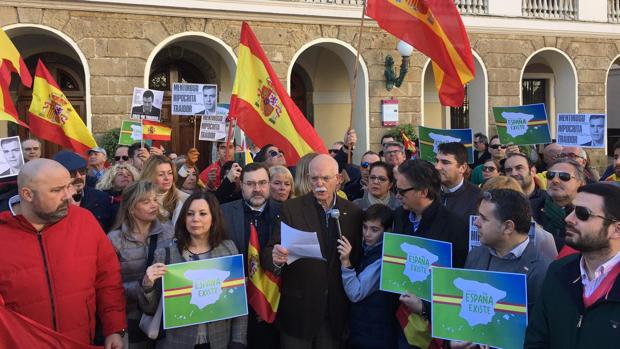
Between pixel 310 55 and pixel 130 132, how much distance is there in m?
8.21

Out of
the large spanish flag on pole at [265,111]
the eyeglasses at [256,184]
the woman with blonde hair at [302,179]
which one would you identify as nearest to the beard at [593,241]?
the eyeglasses at [256,184]

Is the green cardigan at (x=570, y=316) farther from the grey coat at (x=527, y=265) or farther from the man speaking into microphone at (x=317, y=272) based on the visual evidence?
the man speaking into microphone at (x=317, y=272)

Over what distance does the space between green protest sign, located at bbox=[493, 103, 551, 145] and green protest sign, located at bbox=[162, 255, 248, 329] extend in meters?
5.87

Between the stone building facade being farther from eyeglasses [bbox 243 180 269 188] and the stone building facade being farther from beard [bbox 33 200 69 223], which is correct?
beard [bbox 33 200 69 223]

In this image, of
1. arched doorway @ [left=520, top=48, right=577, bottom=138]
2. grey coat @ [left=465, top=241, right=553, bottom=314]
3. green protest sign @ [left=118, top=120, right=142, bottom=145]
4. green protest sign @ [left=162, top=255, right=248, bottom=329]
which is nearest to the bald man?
green protest sign @ [left=162, top=255, right=248, bottom=329]

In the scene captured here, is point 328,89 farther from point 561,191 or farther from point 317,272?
point 317,272

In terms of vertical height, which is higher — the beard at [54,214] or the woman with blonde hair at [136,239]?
the beard at [54,214]

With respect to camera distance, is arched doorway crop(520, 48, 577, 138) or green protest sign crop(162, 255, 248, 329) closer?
green protest sign crop(162, 255, 248, 329)

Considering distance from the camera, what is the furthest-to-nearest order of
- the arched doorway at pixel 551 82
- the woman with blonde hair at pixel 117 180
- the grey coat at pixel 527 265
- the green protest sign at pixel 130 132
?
the arched doorway at pixel 551 82
the green protest sign at pixel 130 132
the woman with blonde hair at pixel 117 180
the grey coat at pixel 527 265

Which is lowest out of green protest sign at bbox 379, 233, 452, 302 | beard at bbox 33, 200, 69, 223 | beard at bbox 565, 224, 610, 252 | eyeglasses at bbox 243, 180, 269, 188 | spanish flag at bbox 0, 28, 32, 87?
green protest sign at bbox 379, 233, 452, 302

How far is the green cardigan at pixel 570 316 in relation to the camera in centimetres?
260

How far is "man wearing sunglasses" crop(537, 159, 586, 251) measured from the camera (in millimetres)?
4824

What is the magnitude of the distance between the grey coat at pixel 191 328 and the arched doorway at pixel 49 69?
35.8 feet

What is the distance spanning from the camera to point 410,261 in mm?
3930
